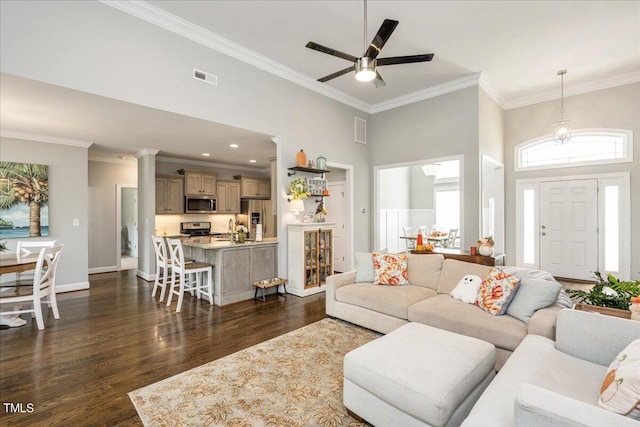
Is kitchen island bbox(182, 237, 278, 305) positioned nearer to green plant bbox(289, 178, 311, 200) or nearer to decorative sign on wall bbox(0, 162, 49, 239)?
green plant bbox(289, 178, 311, 200)

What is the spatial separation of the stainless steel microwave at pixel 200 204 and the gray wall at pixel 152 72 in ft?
11.5

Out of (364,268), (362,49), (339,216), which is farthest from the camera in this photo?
(339,216)

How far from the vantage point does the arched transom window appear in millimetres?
5355

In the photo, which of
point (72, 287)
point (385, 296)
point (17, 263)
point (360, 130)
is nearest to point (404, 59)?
point (385, 296)

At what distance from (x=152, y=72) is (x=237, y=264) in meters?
2.82

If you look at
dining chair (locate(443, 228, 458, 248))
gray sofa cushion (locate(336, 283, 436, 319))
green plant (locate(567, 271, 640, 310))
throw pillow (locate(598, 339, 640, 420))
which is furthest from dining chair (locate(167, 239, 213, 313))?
dining chair (locate(443, 228, 458, 248))

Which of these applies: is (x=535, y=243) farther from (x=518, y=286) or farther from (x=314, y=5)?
(x=314, y=5)

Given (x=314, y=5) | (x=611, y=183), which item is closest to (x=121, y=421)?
(x=314, y=5)

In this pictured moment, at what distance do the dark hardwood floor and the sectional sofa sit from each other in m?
0.64

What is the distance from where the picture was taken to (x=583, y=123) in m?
5.66

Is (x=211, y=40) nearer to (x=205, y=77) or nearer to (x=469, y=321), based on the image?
(x=205, y=77)

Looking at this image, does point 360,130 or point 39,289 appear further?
point 360,130

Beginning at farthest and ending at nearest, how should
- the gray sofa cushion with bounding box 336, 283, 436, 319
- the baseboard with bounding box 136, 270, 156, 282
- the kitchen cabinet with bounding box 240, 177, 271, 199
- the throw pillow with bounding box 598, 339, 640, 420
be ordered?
the kitchen cabinet with bounding box 240, 177, 271, 199
the baseboard with bounding box 136, 270, 156, 282
the gray sofa cushion with bounding box 336, 283, 436, 319
the throw pillow with bounding box 598, 339, 640, 420

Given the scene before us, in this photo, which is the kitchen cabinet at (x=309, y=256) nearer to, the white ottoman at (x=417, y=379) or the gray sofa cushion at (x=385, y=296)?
the gray sofa cushion at (x=385, y=296)
